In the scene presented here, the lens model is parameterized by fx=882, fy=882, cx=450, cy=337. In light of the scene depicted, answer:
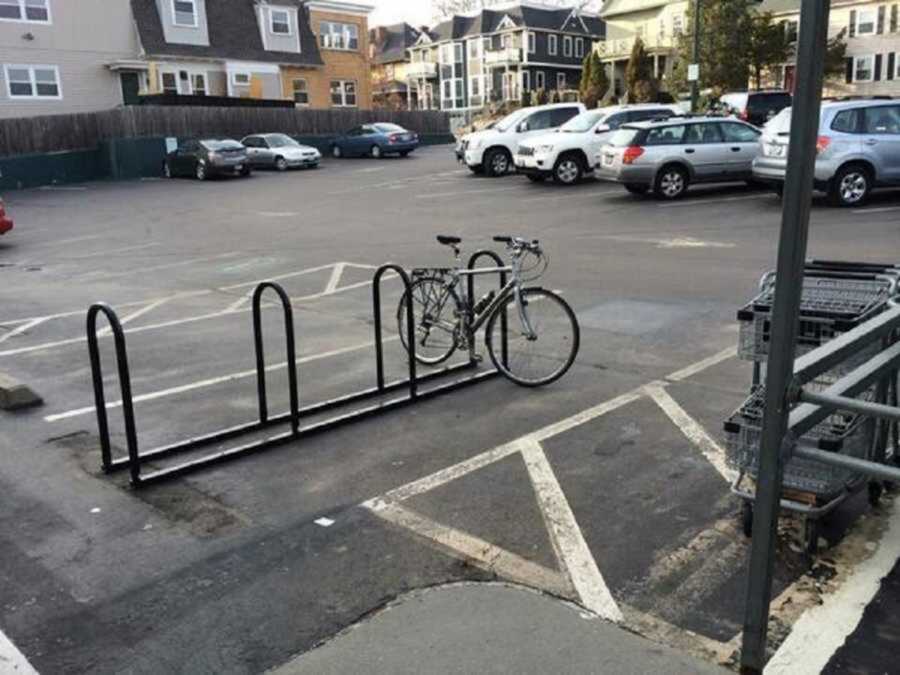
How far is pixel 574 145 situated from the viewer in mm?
21938

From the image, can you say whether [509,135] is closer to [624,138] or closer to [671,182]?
[624,138]

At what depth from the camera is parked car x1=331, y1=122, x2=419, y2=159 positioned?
37844 mm

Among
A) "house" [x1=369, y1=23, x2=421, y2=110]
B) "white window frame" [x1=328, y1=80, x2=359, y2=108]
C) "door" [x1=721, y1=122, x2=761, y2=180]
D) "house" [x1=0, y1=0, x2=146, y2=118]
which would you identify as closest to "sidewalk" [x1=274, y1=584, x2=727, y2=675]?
"door" [x1=721, y1=122, x2=761, y2=180]

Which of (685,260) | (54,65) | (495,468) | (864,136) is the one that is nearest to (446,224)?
(685,260)

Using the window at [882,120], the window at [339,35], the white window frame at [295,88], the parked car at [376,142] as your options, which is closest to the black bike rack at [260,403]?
the window at [882,120]

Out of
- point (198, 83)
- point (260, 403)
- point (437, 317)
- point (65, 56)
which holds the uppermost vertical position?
point (65, 56)

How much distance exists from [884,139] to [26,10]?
111 ft

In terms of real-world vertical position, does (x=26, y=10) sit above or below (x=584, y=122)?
above

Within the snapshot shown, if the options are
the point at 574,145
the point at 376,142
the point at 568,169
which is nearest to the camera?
the point at 574,145

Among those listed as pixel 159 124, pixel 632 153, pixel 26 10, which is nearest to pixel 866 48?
pixel 159 124

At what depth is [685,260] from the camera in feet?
38.8

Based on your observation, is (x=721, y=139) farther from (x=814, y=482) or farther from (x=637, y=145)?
(x=814, y=482)

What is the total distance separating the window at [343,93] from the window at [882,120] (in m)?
37.8

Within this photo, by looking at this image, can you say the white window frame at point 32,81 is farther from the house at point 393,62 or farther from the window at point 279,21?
the house at point 393,62
